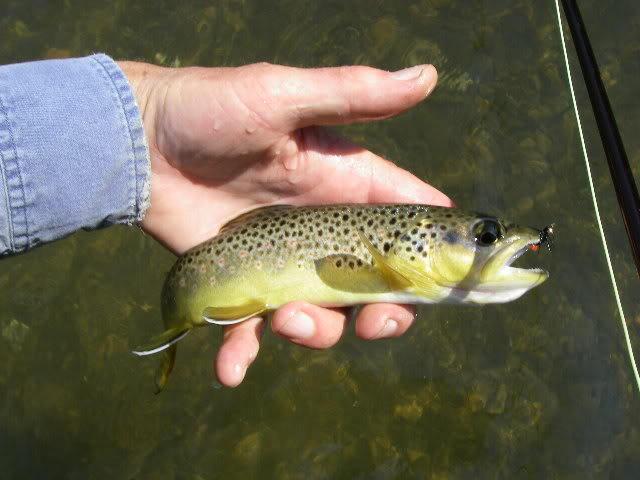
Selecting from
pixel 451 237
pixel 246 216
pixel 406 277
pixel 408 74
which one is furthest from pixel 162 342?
pixel 408 74

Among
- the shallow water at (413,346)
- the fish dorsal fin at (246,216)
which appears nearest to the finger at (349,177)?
the fish dorsal fin at (246,216)

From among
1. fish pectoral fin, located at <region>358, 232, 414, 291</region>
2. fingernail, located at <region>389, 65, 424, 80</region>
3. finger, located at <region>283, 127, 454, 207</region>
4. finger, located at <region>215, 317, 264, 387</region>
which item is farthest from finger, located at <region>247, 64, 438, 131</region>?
finger, located at <region>215, 317, 264, 387</region>

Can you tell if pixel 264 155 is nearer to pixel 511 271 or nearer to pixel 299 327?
pixel 299 327

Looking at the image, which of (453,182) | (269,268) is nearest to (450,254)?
(269,268)

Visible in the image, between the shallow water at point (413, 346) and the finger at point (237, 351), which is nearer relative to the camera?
the finger at point (237, 351)

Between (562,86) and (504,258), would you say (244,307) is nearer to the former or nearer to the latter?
(504,258)

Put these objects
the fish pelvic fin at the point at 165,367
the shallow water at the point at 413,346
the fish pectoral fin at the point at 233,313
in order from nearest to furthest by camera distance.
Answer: the fish pectoral fin at the point at 233,313, the fish pelvic fin at the point at 165,367, the shallow water at the point at 413,346

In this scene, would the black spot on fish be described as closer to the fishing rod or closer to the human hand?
the human hand

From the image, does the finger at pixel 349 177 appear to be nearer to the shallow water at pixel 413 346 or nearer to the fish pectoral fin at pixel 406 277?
the fish pectoral fin at pixel 406 277
